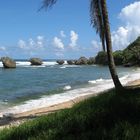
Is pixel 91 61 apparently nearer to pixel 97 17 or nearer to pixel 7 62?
pixel 7 62

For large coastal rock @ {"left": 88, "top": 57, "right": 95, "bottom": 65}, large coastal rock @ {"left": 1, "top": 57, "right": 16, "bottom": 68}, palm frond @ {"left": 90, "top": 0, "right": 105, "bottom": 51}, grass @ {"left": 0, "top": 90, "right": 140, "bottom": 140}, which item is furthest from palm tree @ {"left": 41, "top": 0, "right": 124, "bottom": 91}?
large coastal rock @ {"left": 88, "top": 57, "right": 95, "bottom": 65}

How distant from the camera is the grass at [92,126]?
29.4 feet

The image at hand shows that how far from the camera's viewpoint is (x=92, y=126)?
1014 centimetres

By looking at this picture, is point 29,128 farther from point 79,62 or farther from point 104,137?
point 79,62

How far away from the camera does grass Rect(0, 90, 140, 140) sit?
29.4ft

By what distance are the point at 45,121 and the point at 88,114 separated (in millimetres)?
1206

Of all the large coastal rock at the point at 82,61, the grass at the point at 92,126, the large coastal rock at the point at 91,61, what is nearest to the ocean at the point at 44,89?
the grass at the point at 92,126

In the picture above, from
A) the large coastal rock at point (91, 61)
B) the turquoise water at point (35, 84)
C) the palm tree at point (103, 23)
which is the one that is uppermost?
the palm tree at point (103, 23)

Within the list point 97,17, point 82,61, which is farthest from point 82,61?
point 97,17

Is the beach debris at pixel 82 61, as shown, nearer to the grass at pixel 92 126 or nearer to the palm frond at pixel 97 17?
the palm frond at pixel 97 17

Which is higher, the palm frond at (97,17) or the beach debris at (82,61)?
the palm frond at (97,17)

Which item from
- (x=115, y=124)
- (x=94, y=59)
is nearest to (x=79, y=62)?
(x=94, y=59)

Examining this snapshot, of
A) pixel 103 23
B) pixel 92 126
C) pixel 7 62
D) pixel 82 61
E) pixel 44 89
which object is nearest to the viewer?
pixel 92 126

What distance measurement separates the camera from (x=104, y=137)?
28.7 ft
